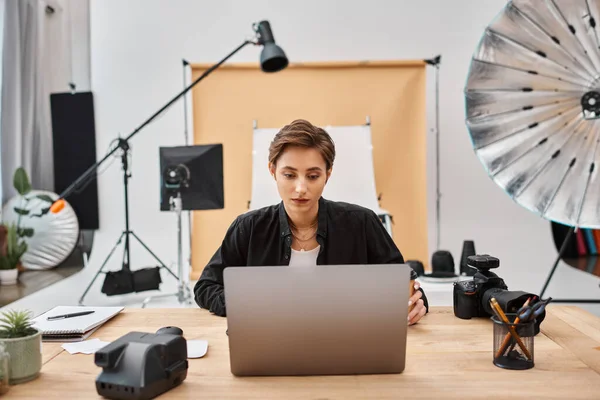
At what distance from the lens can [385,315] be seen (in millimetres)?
1003

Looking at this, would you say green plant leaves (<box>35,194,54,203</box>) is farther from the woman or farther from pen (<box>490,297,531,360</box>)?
pen (<box>490,297,531,360</box>)

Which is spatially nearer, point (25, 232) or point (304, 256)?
point (304, 256)

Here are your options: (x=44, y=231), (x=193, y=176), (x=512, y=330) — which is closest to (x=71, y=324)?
(x=512, y=330)

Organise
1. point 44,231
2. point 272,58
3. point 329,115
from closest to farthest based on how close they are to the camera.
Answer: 1. point 272,58
2. point 44,231
3. point 329,115

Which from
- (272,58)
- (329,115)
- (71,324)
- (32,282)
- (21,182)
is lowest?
(32,282)

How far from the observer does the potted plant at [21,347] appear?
40.6 inches

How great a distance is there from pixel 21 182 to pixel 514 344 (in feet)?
12.3

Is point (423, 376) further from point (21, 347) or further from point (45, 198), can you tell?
point (45, 198)

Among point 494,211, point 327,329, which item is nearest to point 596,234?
point 494,211

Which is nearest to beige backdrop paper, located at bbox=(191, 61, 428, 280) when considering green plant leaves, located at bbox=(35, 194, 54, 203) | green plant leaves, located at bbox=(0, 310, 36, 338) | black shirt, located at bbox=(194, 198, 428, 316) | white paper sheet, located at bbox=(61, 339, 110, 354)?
green plant leaves, located at bbox=(35, 194, 54, 203)

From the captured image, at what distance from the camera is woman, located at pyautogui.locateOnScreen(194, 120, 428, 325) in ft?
5.16

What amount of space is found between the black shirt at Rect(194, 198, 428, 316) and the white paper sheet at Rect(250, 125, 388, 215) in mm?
2009

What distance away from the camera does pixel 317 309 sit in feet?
3.26

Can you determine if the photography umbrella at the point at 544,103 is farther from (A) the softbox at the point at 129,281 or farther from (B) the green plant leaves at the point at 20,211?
(B) the green plant leaves at the point at 20,211
